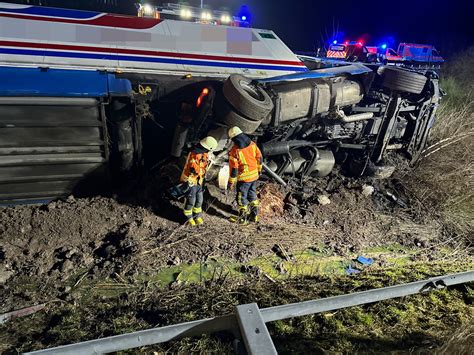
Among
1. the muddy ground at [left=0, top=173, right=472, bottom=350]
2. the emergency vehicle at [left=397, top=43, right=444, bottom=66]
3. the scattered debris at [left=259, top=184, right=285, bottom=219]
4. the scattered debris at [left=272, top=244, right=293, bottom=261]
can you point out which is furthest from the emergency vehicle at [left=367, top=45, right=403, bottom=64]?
the scattered debris at [left=272, top=244, right=293, bottom=261]

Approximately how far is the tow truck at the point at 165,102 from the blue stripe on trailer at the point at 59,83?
0.03 feet

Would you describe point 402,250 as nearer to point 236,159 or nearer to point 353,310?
point 353,310

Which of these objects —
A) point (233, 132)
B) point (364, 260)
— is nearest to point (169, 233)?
point (233, 132)

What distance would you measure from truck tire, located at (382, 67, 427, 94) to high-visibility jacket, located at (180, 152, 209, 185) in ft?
10.4

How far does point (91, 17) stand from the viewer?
458cm

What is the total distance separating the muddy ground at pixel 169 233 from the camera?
3270 millimetres

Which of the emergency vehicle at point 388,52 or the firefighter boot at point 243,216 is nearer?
the firefighter boot at point 243,216

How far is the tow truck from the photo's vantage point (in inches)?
138

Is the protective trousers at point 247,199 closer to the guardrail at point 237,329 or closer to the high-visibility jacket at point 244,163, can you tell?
the high-visibility jacket at point 244,163

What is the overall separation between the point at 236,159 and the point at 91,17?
281cm

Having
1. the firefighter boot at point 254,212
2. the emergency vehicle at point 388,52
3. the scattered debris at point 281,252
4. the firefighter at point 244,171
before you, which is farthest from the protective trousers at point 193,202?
the emergency vehicle at point 388,52

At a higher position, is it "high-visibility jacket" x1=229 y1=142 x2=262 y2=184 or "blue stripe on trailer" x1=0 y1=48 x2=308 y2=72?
"blue stripe on trailer" x1=0 y1=48 x2=308 y2=72

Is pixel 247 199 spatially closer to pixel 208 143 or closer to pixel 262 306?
pixel 208 143

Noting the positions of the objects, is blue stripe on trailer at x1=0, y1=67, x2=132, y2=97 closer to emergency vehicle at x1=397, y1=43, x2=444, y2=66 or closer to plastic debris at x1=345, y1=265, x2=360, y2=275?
plastic debris at x1=345, y1=265, x2=360, y2=275
